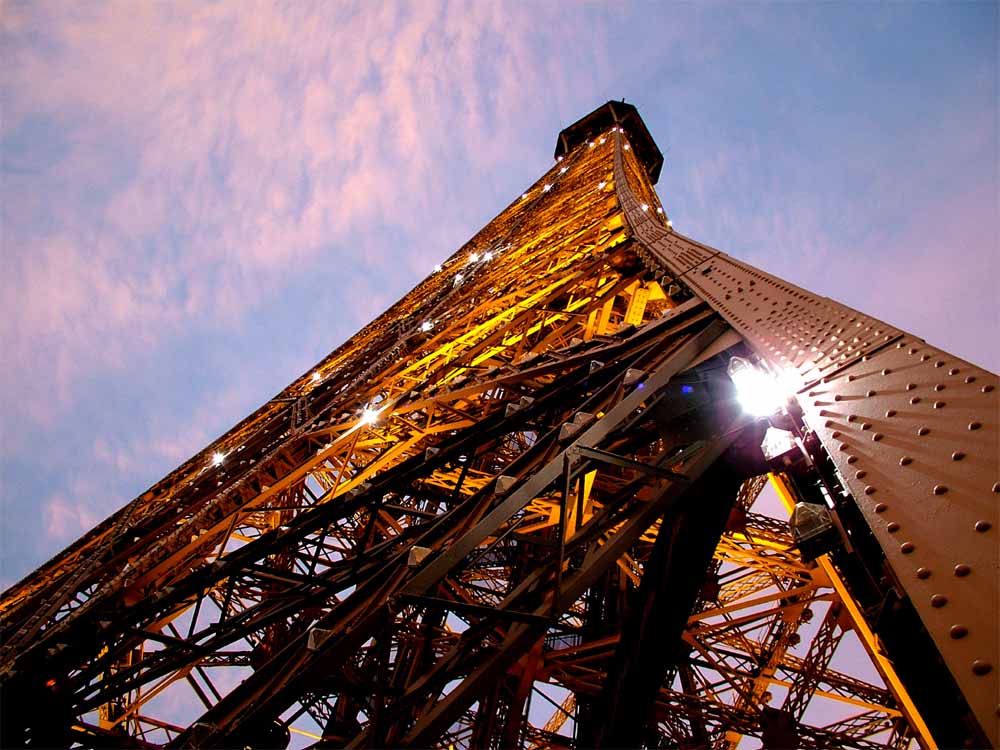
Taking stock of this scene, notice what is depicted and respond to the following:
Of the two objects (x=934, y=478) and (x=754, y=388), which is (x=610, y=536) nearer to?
(x=754, y=388)

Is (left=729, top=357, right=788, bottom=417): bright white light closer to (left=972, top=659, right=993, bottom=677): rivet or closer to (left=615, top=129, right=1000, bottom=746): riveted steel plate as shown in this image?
(left=615, top=129, right=1000, bottom=746): riveted steel plate

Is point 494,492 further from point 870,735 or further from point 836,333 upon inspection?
point 870,735

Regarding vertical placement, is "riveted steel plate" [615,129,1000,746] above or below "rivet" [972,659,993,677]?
above

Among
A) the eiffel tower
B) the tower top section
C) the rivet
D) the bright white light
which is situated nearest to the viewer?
the rivet

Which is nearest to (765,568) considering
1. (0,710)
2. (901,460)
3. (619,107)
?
(901,460)

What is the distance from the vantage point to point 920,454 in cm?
165

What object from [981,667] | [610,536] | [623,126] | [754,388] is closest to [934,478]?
[981,667]

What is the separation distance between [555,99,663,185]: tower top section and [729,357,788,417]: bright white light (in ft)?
98.8

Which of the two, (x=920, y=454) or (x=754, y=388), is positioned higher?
(x=754, y=388)

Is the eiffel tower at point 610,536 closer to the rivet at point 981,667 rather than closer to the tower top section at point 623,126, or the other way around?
the rivet at point 981,667

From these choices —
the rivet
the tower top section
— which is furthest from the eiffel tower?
the tower top section

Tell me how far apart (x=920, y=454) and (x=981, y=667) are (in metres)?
0.64

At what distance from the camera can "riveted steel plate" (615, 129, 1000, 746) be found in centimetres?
124

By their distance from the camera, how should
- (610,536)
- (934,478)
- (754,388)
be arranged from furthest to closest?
(610,536) < (754,388) < (934,478)
